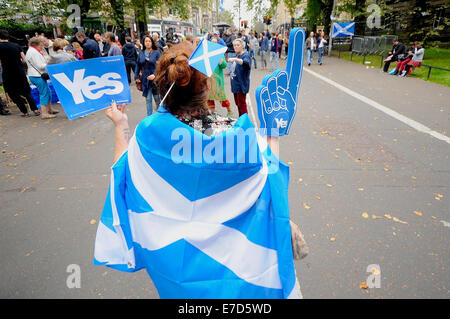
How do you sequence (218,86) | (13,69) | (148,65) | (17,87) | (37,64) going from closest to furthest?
(218,86) → (148,65) → (37,64) → (13,69) → (17,87)

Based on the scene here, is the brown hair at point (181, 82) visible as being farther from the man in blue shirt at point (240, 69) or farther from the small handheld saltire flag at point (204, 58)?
Result: the man in blue shirt at point (240, 69)

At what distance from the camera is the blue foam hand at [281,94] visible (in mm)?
1635

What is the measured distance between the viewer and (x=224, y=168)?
1299mm

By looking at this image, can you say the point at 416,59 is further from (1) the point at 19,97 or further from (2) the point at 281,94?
(1) the point at 19,97

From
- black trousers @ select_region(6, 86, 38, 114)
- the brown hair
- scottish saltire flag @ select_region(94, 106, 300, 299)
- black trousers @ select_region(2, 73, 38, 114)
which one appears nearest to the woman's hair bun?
the brown hair

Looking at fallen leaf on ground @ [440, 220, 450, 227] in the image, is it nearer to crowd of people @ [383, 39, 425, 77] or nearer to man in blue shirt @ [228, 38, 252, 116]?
man in blue shirt @ [228, 38, 252, 116]

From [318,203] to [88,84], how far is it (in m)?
3.14

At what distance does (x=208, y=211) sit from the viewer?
1.38m

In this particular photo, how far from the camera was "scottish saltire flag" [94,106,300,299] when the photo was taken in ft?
4.25

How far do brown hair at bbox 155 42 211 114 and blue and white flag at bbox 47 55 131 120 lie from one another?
102 cm

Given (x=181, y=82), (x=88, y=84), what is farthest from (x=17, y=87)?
(x=181, y=82)

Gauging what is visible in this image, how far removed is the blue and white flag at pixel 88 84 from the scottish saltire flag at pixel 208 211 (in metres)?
0.89
